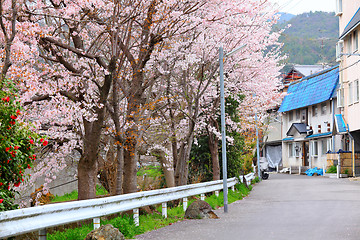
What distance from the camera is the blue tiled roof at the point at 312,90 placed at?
4822 cm

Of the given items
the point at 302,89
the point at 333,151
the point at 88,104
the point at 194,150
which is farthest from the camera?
the point at 302,89

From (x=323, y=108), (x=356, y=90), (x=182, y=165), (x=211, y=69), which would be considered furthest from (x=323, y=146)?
(x=182, y=165)

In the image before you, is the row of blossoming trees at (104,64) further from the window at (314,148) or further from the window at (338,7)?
the window at (314,148)

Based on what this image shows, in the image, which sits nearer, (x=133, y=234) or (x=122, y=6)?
(x=133, y=234)

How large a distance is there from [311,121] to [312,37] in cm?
6271

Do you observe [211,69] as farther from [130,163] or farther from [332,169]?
[332,169]

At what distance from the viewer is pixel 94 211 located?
407 inches

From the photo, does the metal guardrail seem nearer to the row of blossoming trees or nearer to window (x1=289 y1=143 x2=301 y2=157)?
the row of blossoming trees

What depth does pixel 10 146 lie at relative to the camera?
27.1 feet

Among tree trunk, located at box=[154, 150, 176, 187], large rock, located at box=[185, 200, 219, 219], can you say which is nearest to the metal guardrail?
large rock, located at box=[185, 200, 219, 219]

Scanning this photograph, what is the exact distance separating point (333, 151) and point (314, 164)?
20.8ft

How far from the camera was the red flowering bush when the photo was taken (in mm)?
8289

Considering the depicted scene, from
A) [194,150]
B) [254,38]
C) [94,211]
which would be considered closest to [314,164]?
[194,150]

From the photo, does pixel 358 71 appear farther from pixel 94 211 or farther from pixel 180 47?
pixel 94 211
